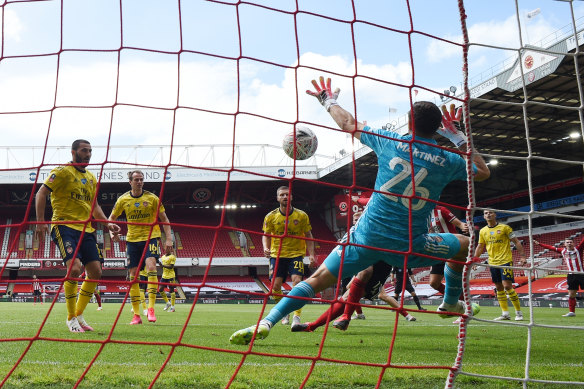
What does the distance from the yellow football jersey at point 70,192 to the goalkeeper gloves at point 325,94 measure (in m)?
2.82

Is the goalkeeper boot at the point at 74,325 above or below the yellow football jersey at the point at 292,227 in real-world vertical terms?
below

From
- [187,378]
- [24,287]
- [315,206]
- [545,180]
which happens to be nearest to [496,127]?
[545,180]

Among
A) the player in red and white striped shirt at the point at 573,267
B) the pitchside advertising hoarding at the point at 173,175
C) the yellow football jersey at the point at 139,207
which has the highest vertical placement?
the pitchside advertising hoarding at the point at 173,175

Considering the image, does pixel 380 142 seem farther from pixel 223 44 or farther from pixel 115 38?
pixel 115 38

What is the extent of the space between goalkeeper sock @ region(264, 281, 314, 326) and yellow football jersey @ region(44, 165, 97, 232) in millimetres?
2860

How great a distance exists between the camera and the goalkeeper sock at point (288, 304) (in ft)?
11.2

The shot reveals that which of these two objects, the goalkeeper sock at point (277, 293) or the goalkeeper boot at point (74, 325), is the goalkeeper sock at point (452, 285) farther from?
the goalkeeper boot at point (74, 325)

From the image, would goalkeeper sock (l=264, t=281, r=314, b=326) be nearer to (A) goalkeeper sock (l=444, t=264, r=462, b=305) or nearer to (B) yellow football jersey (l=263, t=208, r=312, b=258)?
(A) goalkeeper sock (l=444, t=264, r=462, b=305)

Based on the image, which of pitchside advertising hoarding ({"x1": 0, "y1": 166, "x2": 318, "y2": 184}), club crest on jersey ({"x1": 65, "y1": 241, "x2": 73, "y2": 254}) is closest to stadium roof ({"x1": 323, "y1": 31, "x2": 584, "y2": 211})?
pitchside advertising hoarding ({"x1": 0, "y1": 166, "x2": 318, "y2": 184})

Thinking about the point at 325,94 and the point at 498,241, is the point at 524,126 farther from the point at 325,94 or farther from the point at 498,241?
the point at 325,94

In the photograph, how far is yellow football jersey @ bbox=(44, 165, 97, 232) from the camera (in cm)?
548

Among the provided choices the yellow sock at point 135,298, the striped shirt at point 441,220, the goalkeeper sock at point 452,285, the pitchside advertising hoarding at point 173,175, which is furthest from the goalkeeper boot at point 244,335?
the pitchside advertising hoarding at point 173,175

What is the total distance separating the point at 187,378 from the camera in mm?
2980

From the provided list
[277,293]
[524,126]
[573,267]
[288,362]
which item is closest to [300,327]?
[288,362]
